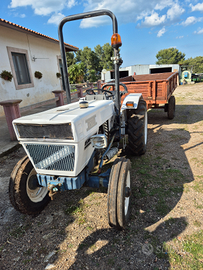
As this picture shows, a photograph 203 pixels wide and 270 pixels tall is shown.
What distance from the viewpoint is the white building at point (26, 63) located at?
769 centimetres

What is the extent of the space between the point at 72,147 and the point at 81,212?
113 cm

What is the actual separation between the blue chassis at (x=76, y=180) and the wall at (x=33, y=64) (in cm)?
669

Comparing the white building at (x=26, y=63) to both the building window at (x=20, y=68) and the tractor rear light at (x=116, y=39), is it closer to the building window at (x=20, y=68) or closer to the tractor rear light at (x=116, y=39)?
the building window at (x=20, y=68)

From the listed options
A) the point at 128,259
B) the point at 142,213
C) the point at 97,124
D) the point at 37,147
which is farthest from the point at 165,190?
the point at 37,147

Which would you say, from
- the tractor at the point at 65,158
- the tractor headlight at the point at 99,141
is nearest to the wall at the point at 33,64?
the tractor at the point at 65,158

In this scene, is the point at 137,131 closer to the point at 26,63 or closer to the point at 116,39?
the point at 116,39

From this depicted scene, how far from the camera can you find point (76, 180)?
203 centimetres

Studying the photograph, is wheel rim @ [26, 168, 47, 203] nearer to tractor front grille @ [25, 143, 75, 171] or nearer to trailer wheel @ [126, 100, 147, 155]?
tractor front grille @ [25, 143, 75, 171]

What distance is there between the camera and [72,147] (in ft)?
6.19

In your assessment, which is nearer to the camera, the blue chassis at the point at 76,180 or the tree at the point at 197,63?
the blue chassis at the point at 76,180

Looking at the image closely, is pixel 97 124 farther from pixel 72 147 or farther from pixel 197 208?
pixel 197 208

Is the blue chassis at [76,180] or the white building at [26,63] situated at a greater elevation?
the white building at [26,63]

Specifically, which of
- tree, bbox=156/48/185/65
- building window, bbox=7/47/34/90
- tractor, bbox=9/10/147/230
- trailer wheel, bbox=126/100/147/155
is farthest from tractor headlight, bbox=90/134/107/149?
tree, bbox=156/48/185/65

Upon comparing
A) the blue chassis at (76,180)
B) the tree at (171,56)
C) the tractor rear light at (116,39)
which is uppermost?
the tree at (171,56)
